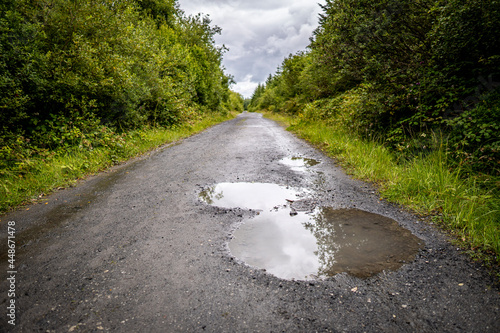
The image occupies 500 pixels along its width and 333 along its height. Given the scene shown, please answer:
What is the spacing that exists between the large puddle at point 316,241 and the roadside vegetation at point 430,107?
0.75 m

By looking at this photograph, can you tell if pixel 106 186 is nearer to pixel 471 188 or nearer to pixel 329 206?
pixel 329 206

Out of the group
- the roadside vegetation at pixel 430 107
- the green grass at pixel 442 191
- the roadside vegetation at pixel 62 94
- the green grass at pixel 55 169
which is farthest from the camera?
the roadside vegetation at pixel 62 94

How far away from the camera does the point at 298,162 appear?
20.4 ft

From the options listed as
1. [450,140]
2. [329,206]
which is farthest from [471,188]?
[329,206]

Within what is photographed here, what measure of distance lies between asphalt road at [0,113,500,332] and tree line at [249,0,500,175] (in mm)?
2006

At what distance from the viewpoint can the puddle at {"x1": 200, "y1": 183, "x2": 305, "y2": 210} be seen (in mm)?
3693

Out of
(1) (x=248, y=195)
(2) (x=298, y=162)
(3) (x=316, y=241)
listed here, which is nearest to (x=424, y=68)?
(2) (x=298, y=162)

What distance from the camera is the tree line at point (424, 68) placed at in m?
3.82

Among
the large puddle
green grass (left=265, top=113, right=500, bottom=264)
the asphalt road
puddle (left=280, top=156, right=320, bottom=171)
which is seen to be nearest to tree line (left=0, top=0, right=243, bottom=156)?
the asphalt road

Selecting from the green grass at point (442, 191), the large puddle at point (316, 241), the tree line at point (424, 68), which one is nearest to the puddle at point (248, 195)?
the large puddle at point (316, 241)

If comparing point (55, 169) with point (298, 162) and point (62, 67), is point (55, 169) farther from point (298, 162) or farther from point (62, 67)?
point (298, 162)

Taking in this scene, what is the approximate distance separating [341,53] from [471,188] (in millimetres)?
4743

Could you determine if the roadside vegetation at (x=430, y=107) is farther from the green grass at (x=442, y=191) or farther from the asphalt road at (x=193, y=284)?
the asphalt road at (x=193, y=284)

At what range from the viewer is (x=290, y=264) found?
232cm
